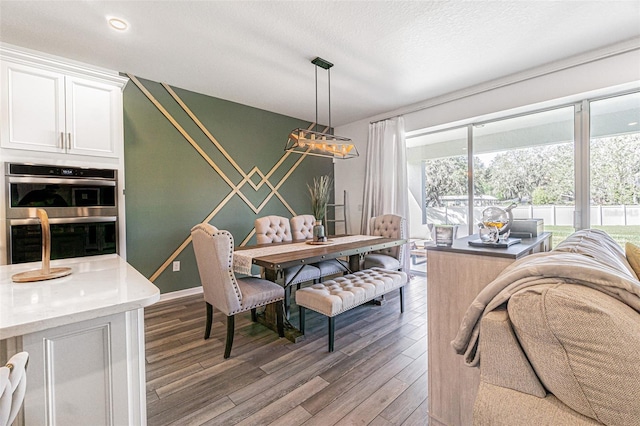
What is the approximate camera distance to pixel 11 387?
0.60m

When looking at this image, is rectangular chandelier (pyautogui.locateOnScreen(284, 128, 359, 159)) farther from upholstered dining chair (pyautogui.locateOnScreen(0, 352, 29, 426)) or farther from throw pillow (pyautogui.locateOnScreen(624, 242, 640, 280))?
upholstered dining chair (pyautogui.locateOnScreen(0, 352, 29, 426))

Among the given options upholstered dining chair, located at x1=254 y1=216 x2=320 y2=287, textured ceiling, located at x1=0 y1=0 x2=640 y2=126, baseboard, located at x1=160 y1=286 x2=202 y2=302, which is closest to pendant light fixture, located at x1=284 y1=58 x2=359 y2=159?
textured ceiling, located at x1=0 y1=0 x2=640 y2=126

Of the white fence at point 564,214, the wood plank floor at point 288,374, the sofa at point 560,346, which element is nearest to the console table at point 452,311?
the wood plank floor at point 288,374

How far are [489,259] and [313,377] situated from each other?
138 cm

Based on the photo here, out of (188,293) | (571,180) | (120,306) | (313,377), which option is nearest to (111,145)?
(188,293)

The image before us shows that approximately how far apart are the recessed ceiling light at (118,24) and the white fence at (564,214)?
4273mm

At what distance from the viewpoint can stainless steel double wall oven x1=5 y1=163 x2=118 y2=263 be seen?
2248 mm

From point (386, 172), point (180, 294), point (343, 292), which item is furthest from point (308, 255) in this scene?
point (386, 172)

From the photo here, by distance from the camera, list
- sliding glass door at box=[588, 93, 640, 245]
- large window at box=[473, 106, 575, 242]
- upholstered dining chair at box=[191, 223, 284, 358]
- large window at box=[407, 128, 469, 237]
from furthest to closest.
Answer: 1. large window at box=[407, 128, 469, 237]
2. large window at box=[473, 106, 575, 242]
3. sliding glass door at box=[588, 93, 640, 245]
4. upholstered dining chair at box=[191, 223, 284, 358]

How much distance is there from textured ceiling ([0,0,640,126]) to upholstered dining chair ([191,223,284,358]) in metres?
1.74

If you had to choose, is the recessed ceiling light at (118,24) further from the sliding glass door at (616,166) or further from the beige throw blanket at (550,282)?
the sliding glass door at (616,166)

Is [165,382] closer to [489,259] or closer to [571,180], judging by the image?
[489,259]

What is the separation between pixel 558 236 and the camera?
10.7 ft

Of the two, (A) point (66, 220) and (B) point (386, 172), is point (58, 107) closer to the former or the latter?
(A) point (66, 220)
